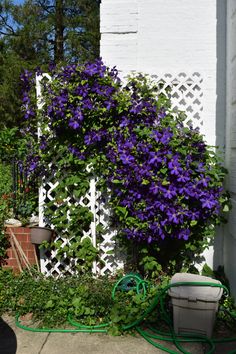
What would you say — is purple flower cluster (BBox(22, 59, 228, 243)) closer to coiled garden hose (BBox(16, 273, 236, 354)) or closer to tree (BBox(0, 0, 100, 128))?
coiled garden hose (BBox(16, 273, 236, 354))

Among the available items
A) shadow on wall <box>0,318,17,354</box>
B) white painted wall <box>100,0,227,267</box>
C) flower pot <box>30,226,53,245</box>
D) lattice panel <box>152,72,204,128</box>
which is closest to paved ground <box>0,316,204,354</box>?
shadow on wall <box>0,318,17,354</box>

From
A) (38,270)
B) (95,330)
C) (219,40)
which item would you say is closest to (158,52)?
(219,40)

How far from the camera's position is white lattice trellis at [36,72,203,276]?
188 inches

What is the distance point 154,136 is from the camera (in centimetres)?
427

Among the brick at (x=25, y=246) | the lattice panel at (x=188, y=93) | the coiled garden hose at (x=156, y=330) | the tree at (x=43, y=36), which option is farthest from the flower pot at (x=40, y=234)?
the tree at (x=43, y=36)

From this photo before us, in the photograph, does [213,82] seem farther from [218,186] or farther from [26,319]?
[26,319]

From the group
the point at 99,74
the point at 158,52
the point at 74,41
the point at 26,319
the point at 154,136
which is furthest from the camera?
the point at 74,41

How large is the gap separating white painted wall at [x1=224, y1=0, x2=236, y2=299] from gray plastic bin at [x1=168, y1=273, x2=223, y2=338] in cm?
64

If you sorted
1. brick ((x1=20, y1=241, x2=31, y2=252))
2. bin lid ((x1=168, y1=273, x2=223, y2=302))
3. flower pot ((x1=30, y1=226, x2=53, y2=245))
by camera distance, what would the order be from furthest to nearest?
brick ((x1=20, y1=241, x2=31, y2=252)) → flower pot ((x1=30, y1=226, x2=53, y2=245)) → bin lid ((x1=168, y1=273, x2=223, y2=302))

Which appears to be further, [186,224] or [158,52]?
[158,52]

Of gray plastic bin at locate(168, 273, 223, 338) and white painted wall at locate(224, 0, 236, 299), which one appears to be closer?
gray plastic bin at locate(168, 273, 223, 338)

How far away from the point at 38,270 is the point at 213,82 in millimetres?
2823

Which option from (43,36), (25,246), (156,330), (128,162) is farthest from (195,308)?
(43,36)

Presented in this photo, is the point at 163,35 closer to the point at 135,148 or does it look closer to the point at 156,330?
the point at 135,148
